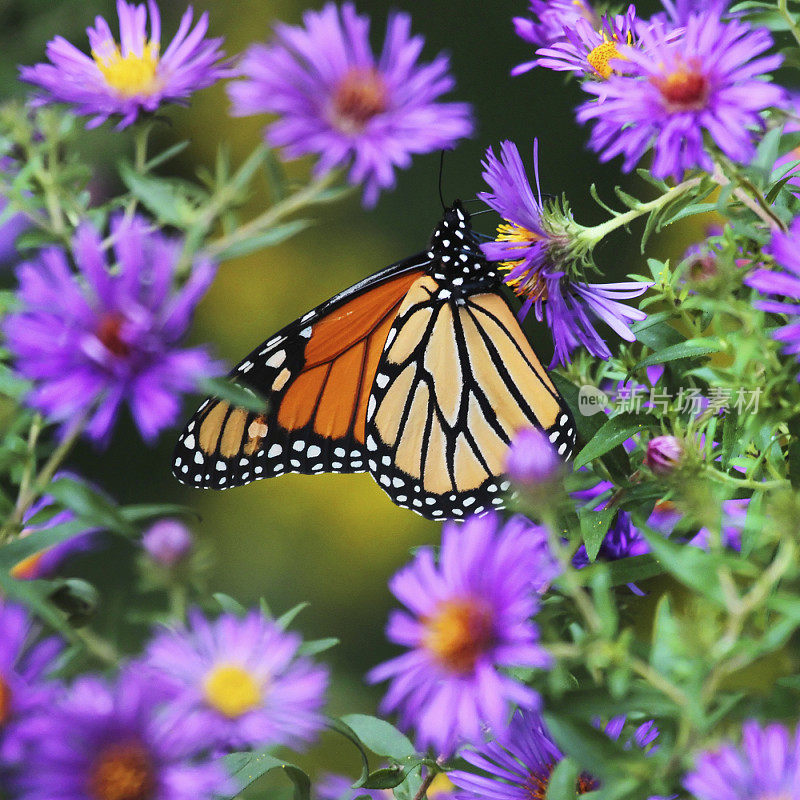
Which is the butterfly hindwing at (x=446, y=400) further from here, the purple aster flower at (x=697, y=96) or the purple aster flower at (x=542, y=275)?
the purple aster flower at (x=697, y=96)

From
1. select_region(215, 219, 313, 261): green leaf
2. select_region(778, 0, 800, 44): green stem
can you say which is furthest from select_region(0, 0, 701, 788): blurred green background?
select_region(215, 219, 313, 261): green leaf

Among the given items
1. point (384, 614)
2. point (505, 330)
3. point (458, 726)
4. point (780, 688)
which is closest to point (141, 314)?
point (458, 726)

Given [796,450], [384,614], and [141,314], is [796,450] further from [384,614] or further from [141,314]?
[384,614]

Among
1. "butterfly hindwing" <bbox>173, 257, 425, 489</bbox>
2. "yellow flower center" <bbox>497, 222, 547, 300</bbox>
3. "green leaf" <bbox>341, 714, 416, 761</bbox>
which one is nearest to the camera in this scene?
"green leaf" <bbox>341, 714, 416, 761</bbox>

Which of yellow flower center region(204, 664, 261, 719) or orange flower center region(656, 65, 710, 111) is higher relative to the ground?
orange flower center region(656, 65, 710, 111)

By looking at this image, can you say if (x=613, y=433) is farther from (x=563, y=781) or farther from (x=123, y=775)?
(x=123, y=775)

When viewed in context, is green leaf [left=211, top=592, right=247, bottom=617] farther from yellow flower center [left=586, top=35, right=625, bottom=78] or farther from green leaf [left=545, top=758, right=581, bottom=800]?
yellow flower center [left=586, top=35, right=625, bottom=78]

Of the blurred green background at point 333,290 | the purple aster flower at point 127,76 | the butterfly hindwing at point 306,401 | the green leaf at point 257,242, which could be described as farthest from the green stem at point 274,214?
the blurred green background at point 333,290
